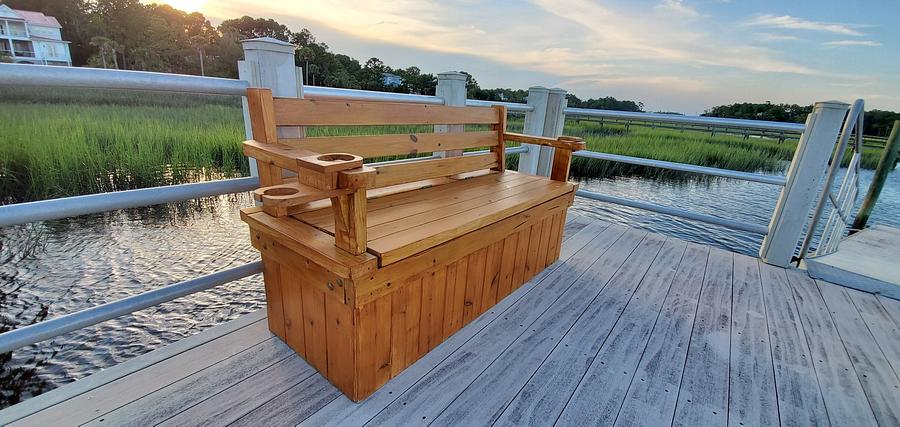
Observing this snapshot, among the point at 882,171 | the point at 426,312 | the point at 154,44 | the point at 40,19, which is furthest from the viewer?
the point at 40,19

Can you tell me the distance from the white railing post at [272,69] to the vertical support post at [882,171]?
666 centimetres

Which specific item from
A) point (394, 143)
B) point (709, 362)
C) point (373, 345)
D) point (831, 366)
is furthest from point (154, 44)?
point (831, 366)

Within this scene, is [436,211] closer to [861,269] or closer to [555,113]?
[555,113]

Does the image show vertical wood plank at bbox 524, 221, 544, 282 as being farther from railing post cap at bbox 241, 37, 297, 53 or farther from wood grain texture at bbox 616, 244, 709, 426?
railing post cap at bbox 241, 37, 297, 53

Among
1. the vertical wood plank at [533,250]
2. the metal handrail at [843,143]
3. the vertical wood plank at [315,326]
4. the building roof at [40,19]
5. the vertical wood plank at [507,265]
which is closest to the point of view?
the vertical wood plank at [315,326]

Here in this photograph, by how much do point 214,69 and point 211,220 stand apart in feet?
89.9

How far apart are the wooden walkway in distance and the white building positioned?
106 feet

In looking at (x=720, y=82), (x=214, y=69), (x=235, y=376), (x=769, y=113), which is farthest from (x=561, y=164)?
(x=214, y=69)

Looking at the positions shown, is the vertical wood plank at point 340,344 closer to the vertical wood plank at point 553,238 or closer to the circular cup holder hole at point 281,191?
the circular cup holder hole at point 281,191

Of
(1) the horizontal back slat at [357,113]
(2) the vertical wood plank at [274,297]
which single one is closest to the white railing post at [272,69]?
(1) the horizontal back slat at [357,113]

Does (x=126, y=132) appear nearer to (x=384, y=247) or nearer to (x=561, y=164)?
(x=384, y=247)

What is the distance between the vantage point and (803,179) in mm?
2057

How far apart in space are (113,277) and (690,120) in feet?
12.1

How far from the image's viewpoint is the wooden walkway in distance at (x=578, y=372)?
1.02 meters
